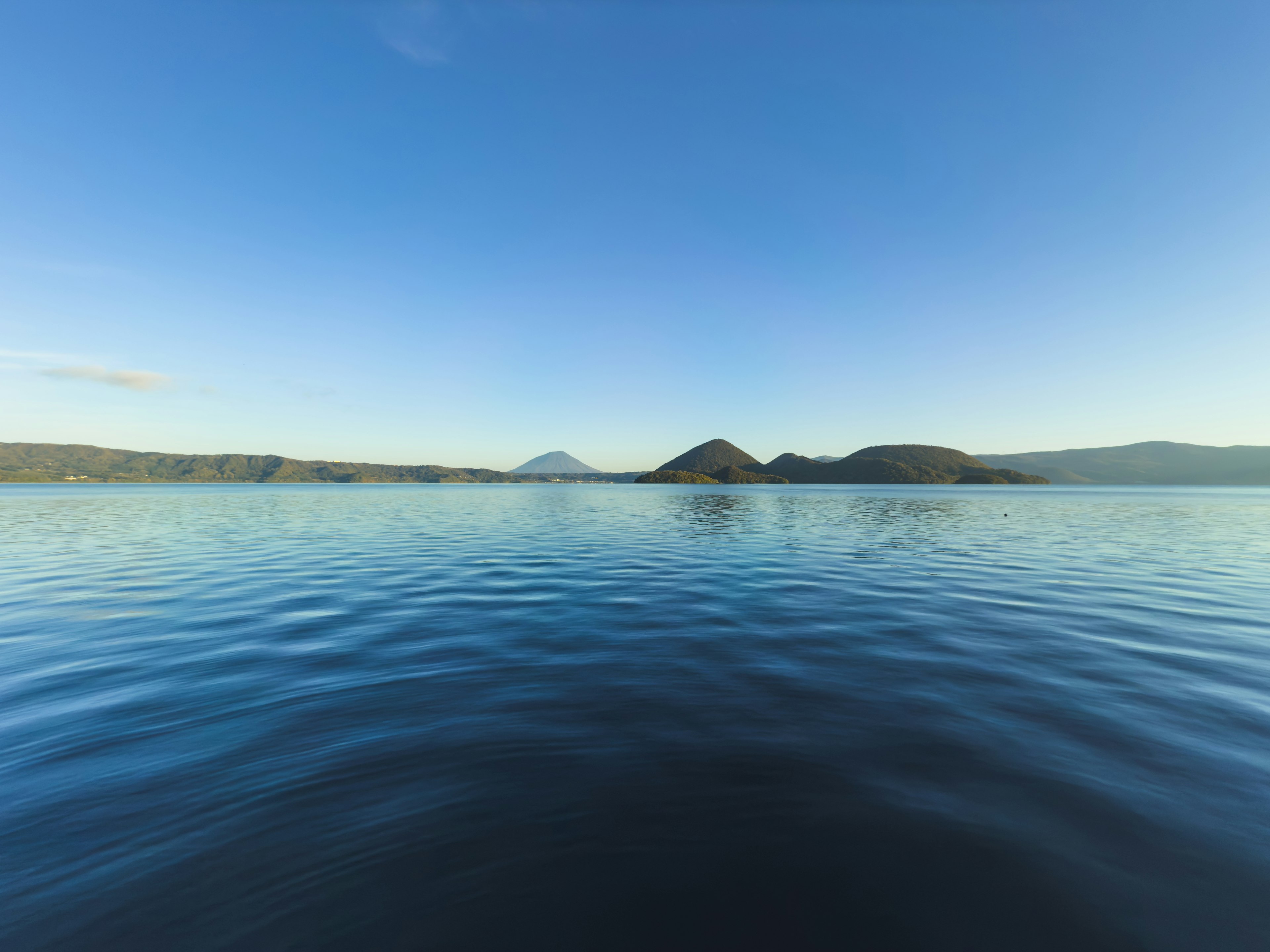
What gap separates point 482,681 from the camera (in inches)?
368

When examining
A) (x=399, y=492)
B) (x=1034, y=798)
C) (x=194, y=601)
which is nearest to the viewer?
(x=1034, y=798)

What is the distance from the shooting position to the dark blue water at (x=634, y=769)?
425 centimetres

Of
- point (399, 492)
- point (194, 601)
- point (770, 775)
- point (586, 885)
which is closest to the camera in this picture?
point (586, 885)

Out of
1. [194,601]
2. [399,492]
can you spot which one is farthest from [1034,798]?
[399,492]

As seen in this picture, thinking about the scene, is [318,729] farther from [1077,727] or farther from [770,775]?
[1077,727]

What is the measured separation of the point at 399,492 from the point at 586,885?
15007 cm

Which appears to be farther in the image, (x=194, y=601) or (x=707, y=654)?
(x=194, y=601)

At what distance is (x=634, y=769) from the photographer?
6441mm

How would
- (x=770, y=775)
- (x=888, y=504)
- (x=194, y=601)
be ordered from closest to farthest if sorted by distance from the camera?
(x=770, y=775)
(x=194, y=601)
(x=888, y=504)

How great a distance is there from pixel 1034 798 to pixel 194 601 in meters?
21.3

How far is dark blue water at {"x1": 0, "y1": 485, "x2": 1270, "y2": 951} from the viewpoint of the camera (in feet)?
13.9

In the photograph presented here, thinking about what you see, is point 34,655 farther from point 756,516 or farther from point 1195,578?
point 756,516

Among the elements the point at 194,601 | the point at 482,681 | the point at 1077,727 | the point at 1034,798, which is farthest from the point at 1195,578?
Result: the point at 194,601

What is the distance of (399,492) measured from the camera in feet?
455
